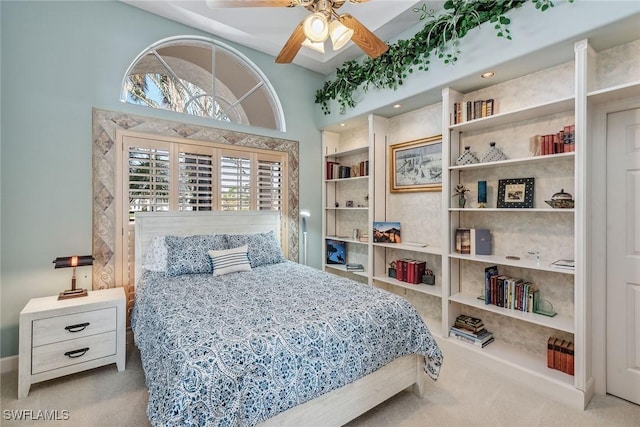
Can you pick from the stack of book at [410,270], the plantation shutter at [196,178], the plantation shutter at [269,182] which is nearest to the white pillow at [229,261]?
the plantation shutter at [196,178]

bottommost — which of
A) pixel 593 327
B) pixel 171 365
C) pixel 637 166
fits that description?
pixel 593 327

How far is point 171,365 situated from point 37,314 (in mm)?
1558

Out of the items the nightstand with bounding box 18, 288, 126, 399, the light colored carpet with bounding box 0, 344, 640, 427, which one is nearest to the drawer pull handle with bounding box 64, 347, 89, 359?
the nightstand with bounding box 18, 288, 126, 399

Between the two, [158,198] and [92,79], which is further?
[158,198]

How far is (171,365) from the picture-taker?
1.38 m

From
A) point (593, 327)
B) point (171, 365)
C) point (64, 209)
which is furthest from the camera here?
point (64, 209)

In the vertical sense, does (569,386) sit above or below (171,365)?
below

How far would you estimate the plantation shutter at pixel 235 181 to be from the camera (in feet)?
11.4

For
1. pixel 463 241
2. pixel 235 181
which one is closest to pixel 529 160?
pixel 463 241

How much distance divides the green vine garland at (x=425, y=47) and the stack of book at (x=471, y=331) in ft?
7.96

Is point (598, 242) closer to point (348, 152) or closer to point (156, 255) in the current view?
point (348, 152)

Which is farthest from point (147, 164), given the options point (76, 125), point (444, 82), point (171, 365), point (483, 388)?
point (483, 388)

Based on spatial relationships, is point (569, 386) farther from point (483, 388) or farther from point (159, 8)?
point (159, 8)

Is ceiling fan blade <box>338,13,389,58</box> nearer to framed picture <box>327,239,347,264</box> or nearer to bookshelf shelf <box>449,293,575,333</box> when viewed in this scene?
bookshelf shelf <box>449,293,575,333</box>
